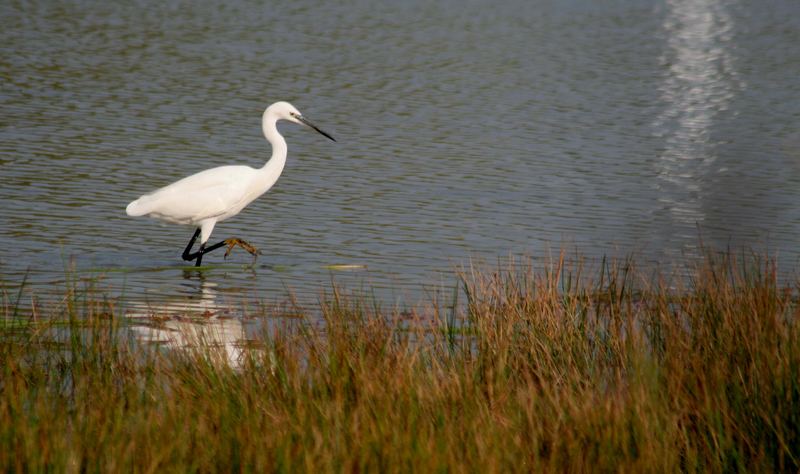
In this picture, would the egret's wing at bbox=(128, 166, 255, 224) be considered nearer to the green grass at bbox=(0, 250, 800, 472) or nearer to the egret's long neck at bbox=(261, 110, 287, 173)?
the egret's long neck at bbox=(261, 110, 287, 173)

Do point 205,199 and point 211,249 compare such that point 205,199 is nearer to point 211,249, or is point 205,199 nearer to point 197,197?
point 197,197

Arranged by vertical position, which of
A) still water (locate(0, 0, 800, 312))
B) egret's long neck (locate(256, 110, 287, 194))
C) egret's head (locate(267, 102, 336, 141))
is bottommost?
still water (locate(0, 0, 800, 312))

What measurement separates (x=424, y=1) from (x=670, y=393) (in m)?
27.9

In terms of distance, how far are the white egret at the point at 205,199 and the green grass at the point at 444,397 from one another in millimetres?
3541

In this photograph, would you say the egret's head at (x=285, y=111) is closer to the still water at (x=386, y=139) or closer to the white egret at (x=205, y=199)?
the white egret at (x=205, y=199)

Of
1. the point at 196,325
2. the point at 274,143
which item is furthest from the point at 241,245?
the point at 196,325

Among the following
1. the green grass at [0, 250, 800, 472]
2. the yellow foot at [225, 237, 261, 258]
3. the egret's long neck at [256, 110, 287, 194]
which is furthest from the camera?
the egret's long neck at [256, 110, 287, 194]

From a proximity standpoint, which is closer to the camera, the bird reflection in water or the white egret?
the bird reflection in water

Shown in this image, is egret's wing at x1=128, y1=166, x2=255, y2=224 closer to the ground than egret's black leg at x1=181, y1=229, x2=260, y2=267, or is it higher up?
higher up

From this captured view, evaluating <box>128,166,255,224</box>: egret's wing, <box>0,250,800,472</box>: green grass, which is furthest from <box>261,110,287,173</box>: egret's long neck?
<box>0,250,800,472</box>: green grass

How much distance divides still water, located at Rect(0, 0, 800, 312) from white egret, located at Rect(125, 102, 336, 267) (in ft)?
1.06

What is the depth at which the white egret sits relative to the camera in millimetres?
9883

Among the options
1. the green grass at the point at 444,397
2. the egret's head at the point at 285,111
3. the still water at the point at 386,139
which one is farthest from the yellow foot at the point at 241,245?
the green grass at the point at 444,397

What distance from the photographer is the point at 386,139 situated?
16.1 metres
